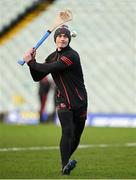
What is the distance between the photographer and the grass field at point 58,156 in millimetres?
7684

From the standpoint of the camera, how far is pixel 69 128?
25.2 feet

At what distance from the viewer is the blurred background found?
73.6 ft

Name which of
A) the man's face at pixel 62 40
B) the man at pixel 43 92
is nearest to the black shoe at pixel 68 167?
the man's face at pixel 62 40

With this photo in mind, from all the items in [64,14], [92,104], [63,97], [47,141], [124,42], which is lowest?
[92,104]

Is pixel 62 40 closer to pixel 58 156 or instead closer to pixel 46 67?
pixel 46 67

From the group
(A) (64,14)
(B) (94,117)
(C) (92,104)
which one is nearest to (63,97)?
(A) (64,14)

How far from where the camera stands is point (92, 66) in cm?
2266

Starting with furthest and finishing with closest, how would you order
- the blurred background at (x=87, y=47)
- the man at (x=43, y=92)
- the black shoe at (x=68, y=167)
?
the blurred background at (x=87, y=47) → the man at (x=43, y=92) → the black shoe at (x=68, y=167)

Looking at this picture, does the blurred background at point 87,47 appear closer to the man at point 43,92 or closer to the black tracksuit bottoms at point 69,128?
the man at point 43,92

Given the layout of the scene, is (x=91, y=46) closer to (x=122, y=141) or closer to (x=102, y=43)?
(x=102, y=43)

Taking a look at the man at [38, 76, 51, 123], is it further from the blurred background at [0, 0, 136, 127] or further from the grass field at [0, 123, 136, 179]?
the grass field at [0, 123, 136, 179]

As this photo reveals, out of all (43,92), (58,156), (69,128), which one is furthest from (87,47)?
(69,128)

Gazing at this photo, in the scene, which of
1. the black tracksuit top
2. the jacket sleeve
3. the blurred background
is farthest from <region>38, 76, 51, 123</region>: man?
the jacket sleeve

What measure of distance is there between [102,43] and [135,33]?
1131 millimetres
